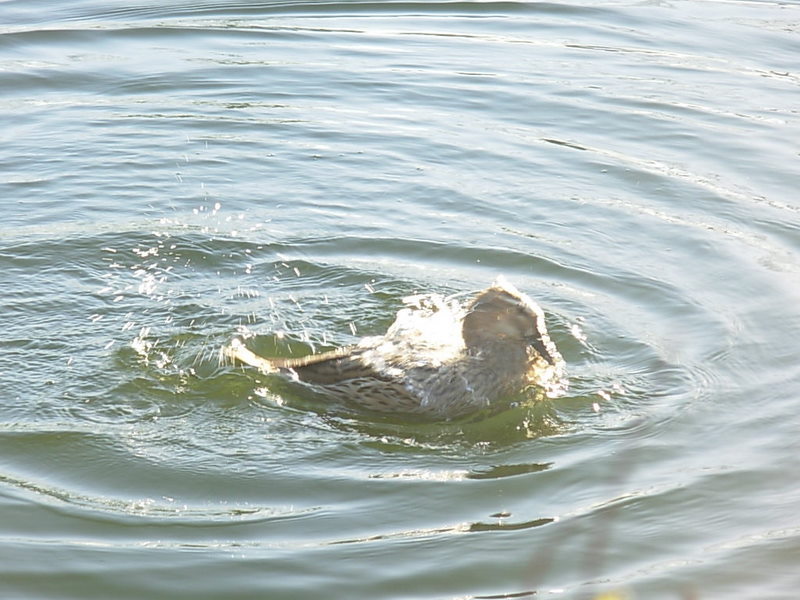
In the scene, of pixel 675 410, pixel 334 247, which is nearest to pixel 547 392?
pixel 675 410

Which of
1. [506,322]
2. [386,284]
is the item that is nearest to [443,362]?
[506,322]

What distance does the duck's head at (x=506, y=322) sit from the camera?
294 inches

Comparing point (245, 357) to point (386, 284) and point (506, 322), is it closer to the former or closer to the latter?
point (386, 284)

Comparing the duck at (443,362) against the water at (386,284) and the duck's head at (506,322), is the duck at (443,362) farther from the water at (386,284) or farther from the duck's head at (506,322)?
the water at (386,284)

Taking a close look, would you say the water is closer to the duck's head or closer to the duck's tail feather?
the duck's tail feather

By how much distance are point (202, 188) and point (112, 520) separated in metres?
4.50

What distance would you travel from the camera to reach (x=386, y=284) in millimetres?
8555

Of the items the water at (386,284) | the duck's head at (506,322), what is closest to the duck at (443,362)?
the duck's head at (506,322)

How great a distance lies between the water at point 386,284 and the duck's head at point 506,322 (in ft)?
1.11

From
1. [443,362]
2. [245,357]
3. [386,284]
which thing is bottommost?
[443,362]

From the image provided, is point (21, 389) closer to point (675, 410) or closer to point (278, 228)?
point (278, 228)

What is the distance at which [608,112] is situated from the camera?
1177 cm

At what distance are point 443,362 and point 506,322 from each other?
1.58 feet

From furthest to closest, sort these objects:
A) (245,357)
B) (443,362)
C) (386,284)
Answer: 1. (386,284)
2. (245,357)
3. (443,362)
